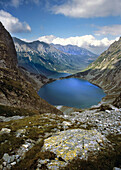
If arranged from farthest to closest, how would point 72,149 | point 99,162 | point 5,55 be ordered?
point 5,55 < point 72,149 < point 99,162

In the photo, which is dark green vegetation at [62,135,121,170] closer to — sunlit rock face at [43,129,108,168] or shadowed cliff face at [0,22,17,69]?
sunlit rock face at [43,129,108,168]

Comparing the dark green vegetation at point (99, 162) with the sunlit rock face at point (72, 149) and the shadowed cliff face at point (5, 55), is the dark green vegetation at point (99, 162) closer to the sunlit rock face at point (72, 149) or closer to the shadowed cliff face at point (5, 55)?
the sunlit rock face at point (72, 149)

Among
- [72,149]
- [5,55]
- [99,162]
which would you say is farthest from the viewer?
[5,55]

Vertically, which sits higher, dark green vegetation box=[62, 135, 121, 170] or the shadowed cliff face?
the shadowed cliff face

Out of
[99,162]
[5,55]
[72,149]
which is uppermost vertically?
[5,55]

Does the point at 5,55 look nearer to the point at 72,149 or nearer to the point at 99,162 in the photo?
the point at 72,149

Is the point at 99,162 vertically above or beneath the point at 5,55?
beneath

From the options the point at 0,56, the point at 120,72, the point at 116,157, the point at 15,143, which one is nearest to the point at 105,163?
the point at 116,157

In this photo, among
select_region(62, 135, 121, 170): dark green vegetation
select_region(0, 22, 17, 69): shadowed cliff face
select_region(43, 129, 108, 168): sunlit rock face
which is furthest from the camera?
select_region(0, 22, 17, 69): shadowed cliff face

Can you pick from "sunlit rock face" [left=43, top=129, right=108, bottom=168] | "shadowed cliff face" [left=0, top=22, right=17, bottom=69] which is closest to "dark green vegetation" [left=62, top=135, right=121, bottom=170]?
"sunlit rock face" [left=43, top=129, right=108, bottom=168]

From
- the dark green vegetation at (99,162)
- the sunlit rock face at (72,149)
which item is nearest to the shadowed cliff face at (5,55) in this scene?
the sunlit rock face at (72,149)

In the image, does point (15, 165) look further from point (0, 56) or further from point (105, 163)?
point (0, 56)

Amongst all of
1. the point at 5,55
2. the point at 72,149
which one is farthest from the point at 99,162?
the point at 5,55
